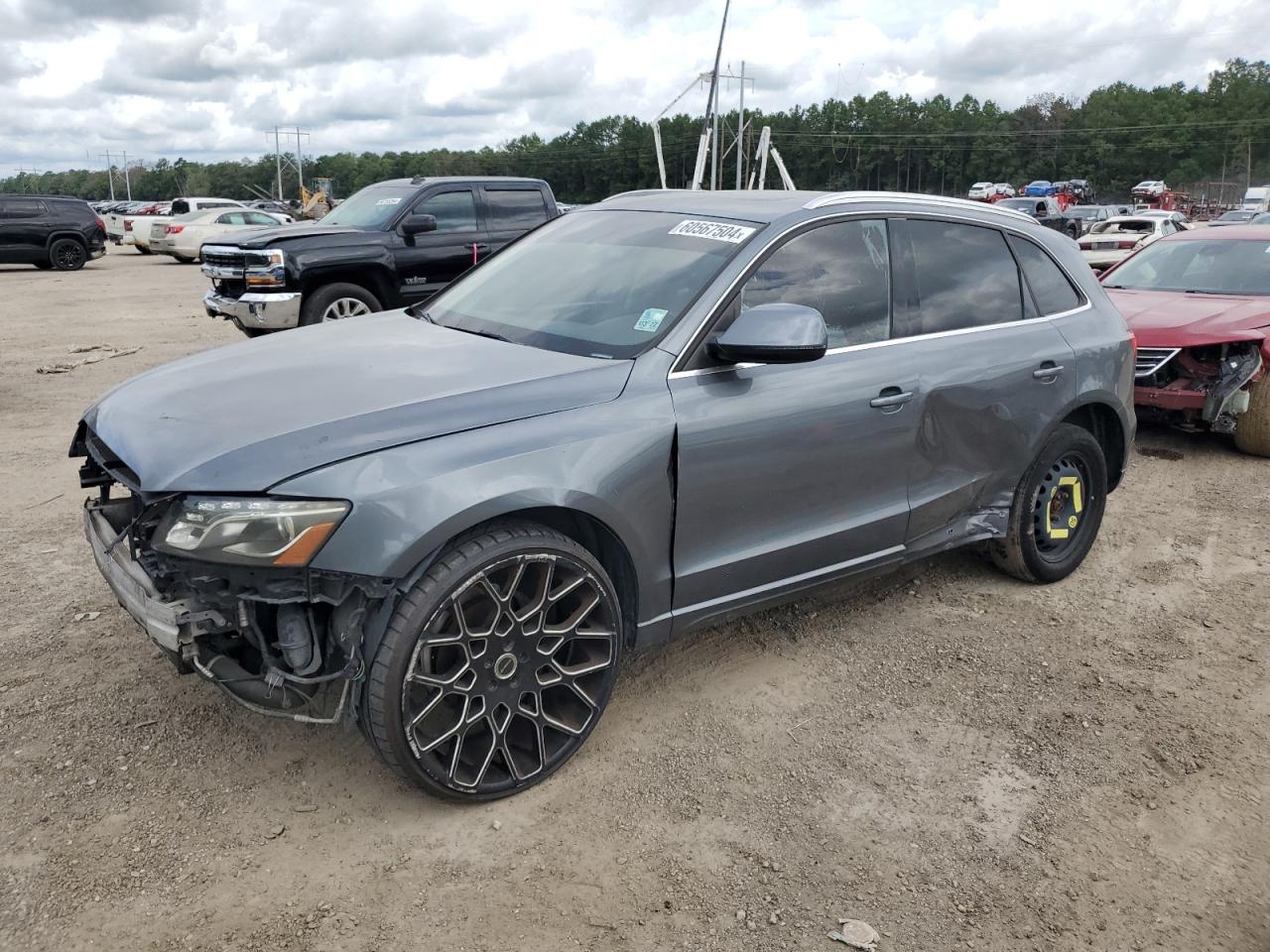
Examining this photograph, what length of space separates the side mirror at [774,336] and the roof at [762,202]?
21.5 inches

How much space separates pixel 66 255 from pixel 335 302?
A: 16.7 meters

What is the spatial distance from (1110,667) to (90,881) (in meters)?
3.55

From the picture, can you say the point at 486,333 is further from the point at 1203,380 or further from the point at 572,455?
the point at 1203,380

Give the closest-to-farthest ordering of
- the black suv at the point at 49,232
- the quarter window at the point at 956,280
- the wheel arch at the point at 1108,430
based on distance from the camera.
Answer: the quarter window at the point at 956,280 → the wheel arch at the point at 1108,430 → the black suv at the point at 49,232

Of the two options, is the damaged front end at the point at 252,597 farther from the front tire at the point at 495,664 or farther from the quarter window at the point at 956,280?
the quarter window at the point at 956,280

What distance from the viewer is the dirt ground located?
2.55 m

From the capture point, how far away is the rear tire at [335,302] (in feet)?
31.4

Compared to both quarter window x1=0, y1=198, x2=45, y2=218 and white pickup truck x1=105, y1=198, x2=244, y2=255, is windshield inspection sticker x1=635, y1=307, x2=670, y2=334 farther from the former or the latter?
white pickup truck x1=105, y1=198, x2=244, y2=255

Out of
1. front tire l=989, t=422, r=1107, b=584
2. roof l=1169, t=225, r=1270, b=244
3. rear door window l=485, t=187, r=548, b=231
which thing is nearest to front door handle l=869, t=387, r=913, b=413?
front tire l=989, t=422, r=1107, b=584

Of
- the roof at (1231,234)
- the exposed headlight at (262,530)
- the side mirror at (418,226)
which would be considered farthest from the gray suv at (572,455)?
the side mirror at (418,226)

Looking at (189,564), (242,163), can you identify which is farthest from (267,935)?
(242,163)

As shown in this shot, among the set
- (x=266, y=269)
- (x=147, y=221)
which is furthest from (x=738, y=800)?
(x=147, y=221)

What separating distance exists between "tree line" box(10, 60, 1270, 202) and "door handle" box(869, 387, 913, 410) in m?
89.6

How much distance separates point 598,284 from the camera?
11.9 feet
